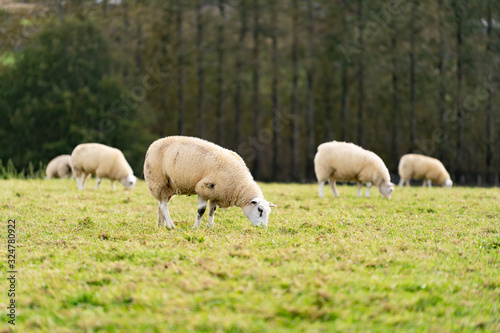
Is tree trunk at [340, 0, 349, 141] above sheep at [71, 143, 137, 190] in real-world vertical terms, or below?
above

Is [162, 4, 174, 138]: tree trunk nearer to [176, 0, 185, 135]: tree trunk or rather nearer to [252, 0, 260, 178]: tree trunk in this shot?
[176, 0, 185, 135]: tree trunk

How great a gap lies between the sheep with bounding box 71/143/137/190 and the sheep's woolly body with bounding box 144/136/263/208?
7.33 m

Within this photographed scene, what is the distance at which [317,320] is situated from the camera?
4.64 meters

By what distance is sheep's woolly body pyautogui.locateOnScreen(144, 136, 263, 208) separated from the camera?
29.3 ft

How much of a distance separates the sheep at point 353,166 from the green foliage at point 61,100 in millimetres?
20344

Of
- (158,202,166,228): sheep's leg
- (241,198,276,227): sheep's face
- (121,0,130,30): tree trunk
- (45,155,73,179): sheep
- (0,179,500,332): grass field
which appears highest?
(121,0,130,30): tree trunk

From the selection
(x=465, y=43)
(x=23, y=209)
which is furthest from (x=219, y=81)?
(x=23, y=209)

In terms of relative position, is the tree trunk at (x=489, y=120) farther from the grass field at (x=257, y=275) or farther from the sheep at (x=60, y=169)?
the sheep at (x=60, y=169)

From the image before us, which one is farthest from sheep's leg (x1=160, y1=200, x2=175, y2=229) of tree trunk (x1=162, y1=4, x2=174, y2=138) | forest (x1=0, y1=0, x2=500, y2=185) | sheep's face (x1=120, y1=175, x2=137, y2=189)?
tree trunk (x1=162, y1=4, x2=174, y2=138)

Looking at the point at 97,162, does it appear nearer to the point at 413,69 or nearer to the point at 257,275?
the point at 257,275

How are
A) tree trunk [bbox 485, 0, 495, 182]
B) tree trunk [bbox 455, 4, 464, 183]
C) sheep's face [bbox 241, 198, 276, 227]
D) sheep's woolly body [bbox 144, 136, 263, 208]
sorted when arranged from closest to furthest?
sheep's face [bbox 241, 198, 276, 227] → sheep's woolly body [bbox 144, 136, 263, 208] → tree trunk [bbox 485, 0, 495, 182] → tree trunk [bbox 455, 4, 464, 183]

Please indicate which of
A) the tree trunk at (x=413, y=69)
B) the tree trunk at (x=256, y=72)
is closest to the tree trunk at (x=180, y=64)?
the tree trunk at (x=256, y=72)

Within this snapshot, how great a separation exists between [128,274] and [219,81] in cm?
3148

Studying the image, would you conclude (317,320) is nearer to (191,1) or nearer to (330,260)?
(330,260)
